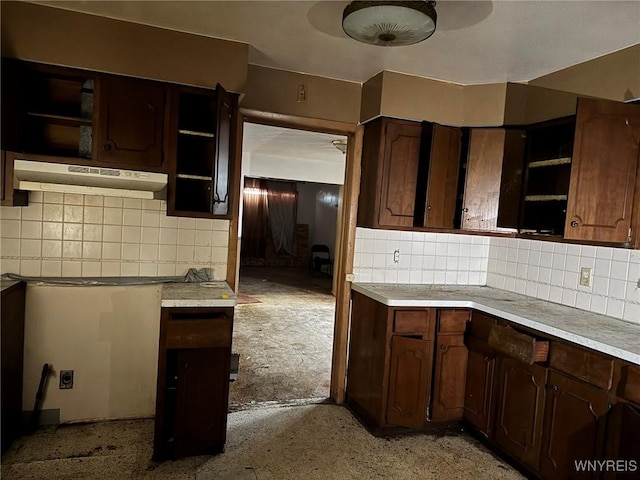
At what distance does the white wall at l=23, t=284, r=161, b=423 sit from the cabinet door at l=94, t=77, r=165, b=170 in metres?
0.83

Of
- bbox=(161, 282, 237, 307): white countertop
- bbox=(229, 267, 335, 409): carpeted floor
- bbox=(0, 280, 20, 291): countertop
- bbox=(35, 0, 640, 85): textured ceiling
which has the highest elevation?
bbox=(35, 0, 640, 85): textured ceiling

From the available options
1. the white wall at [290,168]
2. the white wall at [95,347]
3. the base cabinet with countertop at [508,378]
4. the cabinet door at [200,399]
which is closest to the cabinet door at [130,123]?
the white wall at [95,347]

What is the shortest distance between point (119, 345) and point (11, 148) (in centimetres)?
127

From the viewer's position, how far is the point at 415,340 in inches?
105

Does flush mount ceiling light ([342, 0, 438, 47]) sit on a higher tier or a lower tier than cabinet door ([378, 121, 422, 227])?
higher

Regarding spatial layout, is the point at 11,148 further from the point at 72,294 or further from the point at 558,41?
the point at 558,41

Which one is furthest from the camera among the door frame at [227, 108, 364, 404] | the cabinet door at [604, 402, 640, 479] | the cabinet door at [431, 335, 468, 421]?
the door frame at [227, 108, 364, 404]

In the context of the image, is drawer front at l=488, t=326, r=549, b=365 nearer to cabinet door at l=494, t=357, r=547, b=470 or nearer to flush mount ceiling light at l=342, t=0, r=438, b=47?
cabinet door at l=494, t=357, r=547, b=470

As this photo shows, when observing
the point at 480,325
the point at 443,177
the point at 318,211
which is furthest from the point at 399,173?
the point at 318,211

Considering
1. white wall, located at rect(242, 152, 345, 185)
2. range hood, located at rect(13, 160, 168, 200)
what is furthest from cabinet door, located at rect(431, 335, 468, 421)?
white wall, located at rect(242, 152, 345, 185)

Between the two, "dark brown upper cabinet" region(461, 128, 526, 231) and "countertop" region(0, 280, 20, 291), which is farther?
"dark brown upper cabinet" region(461, 128, 526, 231)

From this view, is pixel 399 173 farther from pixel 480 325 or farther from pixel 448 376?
pixel 448 376

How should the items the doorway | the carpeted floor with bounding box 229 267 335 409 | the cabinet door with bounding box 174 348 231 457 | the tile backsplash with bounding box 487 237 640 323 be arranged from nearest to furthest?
the cabinet door with bounding box 174 348 231 457, the tile backsplash with bounding box 487 237 640 323, the carpeted floor with bounding box 229 267 335 409, the doorway

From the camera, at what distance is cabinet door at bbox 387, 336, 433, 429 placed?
268cm
